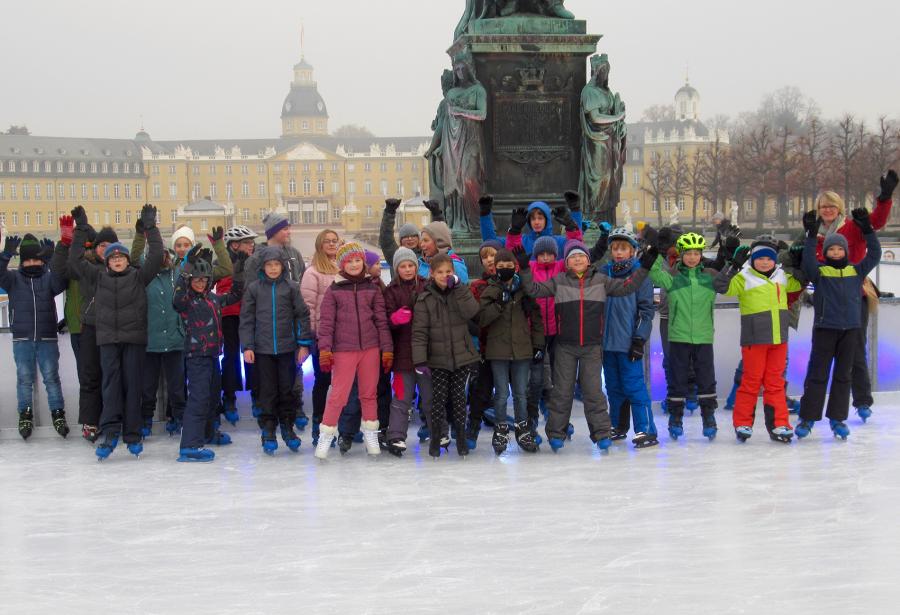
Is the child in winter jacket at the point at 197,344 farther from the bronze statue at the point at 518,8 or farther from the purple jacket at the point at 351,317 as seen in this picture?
the bronze statue at the point at 518,8

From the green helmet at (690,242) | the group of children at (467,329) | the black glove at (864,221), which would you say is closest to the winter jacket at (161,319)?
the group of children at (467,329)

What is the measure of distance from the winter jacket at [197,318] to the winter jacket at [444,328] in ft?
3.54

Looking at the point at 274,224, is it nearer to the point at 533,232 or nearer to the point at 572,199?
the point at 533,232

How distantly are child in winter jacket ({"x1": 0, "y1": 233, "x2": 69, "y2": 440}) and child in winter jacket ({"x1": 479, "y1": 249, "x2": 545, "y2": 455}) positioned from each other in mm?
2492

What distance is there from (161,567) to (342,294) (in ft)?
6.68

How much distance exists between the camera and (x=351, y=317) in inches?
226

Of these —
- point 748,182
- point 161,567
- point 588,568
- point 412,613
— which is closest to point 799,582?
point 588,568

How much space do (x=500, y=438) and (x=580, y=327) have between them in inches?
27.8

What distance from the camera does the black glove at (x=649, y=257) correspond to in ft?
18.7

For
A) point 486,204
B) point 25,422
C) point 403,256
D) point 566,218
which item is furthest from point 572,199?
point 25,422

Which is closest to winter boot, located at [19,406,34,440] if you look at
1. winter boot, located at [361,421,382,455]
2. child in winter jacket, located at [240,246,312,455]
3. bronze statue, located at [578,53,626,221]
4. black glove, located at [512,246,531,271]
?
child in winter jacket, located at [240,246,312,455]

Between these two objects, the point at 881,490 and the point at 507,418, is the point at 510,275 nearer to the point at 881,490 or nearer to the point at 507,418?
the point at 507,418

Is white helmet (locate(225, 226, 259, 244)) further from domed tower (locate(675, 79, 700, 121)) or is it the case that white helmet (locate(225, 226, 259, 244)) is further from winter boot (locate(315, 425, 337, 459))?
domed tower (locate(675, 79, 700, 121))

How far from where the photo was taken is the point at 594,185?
25.5 ft
